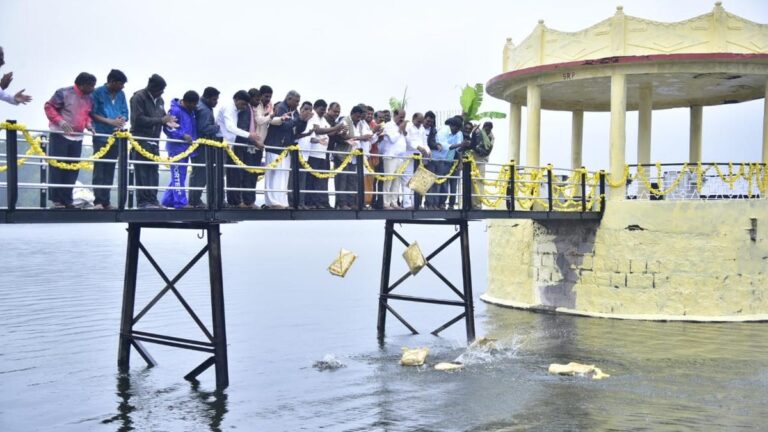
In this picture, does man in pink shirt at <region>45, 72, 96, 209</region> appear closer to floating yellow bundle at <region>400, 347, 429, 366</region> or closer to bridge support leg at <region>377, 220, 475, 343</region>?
floating yellow bundle at <region>400, 347, 429, 366</region>

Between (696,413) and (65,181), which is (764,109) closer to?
(696,413)

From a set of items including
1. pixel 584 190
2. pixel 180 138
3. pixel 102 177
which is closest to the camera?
pixel 102 177

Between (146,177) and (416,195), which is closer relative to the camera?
(146,177)

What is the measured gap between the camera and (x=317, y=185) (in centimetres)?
1522

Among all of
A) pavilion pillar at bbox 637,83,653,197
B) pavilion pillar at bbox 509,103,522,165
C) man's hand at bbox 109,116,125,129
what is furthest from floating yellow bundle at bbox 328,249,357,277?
pavilion pillar at bbox 637,83,653,197

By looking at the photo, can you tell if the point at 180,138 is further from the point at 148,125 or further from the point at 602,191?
the point at 602,191

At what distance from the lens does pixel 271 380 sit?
51.4ft

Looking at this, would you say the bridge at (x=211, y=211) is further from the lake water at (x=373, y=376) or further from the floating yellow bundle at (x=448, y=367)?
the floating yellow bundle at (x=448, y=367)

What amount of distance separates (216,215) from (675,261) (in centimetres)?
1189

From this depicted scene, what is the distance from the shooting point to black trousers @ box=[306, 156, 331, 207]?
15.1 metres

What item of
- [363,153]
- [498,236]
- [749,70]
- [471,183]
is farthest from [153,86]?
[749,70]

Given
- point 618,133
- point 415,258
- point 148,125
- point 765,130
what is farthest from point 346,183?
point 765,130

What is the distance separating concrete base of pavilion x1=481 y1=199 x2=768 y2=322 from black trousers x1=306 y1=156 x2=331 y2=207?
340 inches

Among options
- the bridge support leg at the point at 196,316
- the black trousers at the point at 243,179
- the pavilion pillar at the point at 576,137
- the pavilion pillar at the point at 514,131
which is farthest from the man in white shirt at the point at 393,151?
the pavilion pillar at the point at 576,137
